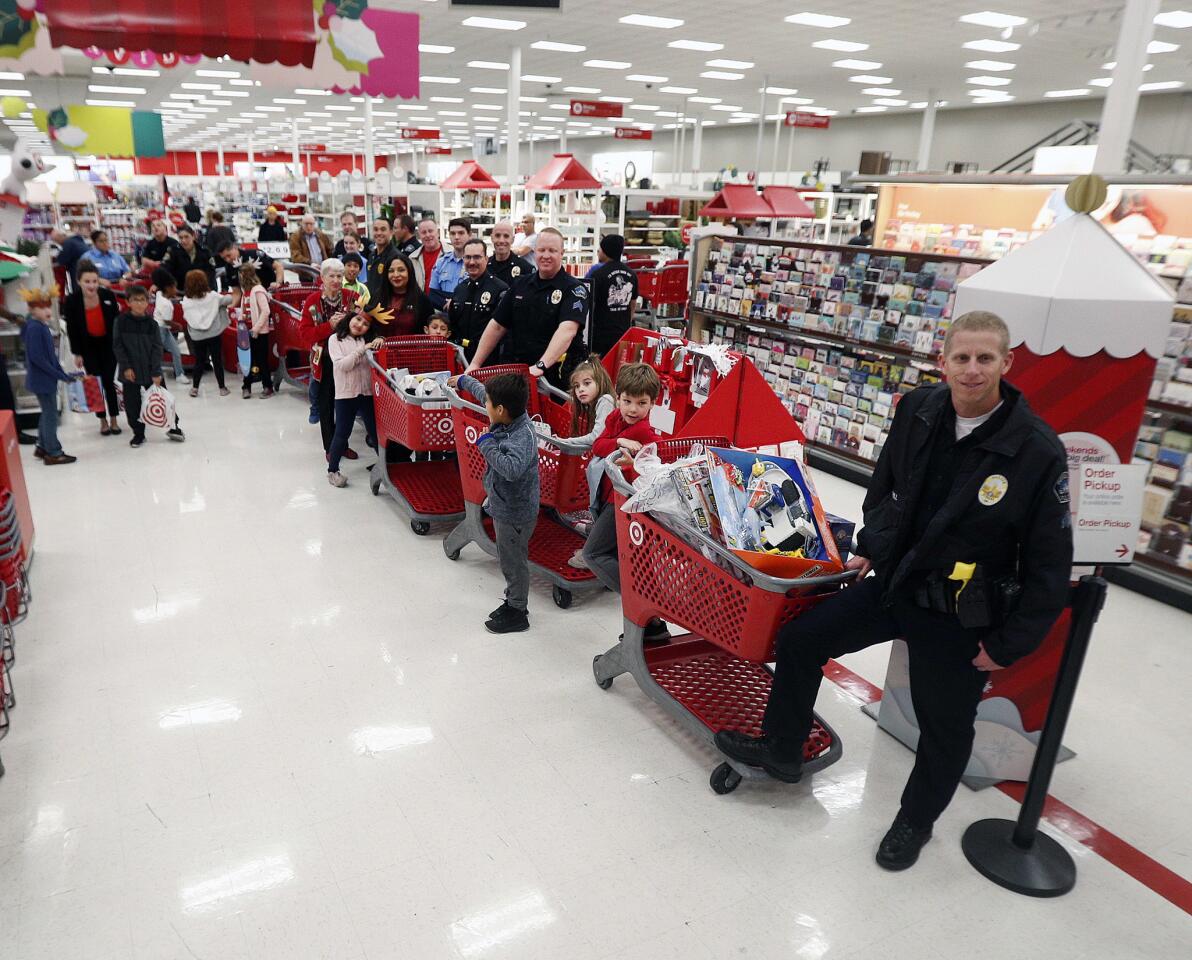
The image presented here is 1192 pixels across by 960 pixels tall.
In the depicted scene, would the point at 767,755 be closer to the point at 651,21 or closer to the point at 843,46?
the point at 651,21

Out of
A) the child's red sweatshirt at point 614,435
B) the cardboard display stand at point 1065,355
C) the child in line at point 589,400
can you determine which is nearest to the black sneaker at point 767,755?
the cardboard display stand at point 1065,355

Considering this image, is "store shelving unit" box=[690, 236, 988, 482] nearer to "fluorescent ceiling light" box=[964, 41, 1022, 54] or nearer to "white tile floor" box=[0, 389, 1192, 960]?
"white tile floor" box=[0, 389, 1192, 960]

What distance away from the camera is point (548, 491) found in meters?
4.60

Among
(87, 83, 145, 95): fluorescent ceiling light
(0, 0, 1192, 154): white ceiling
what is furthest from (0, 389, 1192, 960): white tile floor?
(87, 83, 145, 95): fluorescent ceiling light

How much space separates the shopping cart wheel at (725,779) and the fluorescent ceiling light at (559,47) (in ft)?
46.8

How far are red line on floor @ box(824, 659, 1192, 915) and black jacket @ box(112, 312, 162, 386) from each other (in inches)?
258

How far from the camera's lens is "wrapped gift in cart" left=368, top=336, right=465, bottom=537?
200 inches

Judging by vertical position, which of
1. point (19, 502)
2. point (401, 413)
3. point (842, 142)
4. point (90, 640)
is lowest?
point (90, 640)

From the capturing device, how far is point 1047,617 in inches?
92.0

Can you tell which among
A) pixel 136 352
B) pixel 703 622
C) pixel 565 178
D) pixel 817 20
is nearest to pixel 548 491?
pixel 703 622

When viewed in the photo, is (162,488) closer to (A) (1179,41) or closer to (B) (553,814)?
(B) (553,814)

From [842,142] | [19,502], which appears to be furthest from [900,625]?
[842,142]

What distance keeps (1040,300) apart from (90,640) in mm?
4278

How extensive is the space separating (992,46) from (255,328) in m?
12.7
